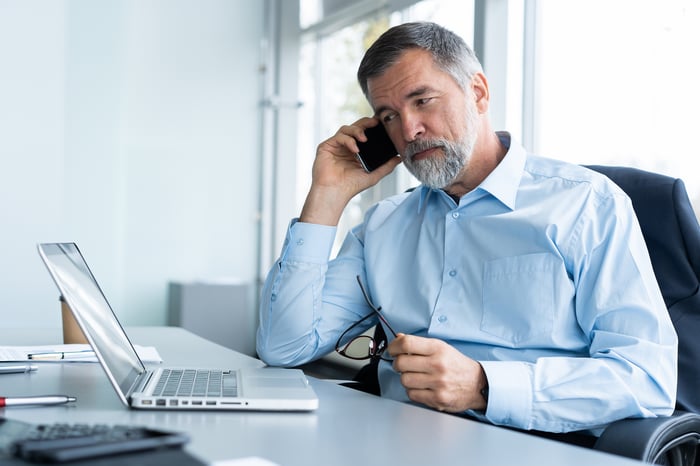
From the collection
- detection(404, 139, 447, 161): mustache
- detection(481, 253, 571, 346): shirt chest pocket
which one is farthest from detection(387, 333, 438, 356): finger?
detection(404, 139, 447, 161): mustache

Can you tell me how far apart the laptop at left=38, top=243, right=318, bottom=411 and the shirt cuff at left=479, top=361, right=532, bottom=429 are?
0.31 metres

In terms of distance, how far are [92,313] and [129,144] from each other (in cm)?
432

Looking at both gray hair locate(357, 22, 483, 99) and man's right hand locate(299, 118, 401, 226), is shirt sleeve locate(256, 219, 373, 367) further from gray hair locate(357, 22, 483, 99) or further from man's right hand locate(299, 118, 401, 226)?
gray hair locate(357, 22, 483, 99)

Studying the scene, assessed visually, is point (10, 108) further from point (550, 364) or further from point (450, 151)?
point (550, 364)

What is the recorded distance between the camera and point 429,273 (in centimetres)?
167

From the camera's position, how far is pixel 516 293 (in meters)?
1.53

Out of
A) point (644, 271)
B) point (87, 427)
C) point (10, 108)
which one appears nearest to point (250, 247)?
point (10, 108)

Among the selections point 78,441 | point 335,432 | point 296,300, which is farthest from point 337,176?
point 78,441

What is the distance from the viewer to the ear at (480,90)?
5.75 feet

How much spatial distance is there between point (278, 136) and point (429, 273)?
4.16 meters

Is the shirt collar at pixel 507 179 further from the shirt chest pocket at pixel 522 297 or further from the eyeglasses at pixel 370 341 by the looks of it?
the eyeglasses at pixel 370 341

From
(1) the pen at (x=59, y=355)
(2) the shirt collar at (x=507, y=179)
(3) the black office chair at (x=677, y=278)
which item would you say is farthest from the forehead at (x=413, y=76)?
(1) the pen at (x=59, y=355)

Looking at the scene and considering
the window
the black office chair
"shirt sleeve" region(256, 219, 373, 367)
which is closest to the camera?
the black office chair

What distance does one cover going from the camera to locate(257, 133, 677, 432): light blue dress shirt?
1.28 m
